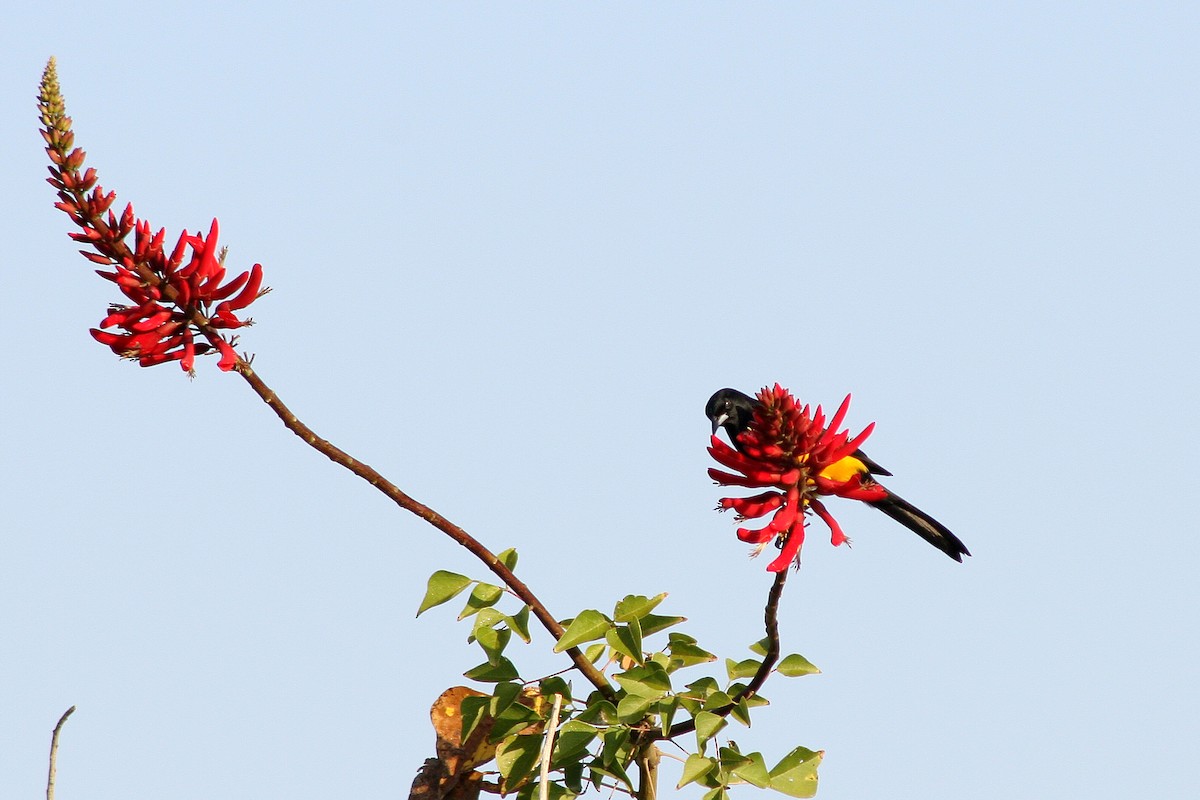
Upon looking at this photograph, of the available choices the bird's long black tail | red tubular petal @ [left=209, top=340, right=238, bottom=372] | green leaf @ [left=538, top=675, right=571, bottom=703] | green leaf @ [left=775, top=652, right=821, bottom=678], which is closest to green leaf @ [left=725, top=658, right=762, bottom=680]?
green leaf @ [left=775, top=652, right=821, bottom=678]

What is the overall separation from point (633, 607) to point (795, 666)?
17.0 inches

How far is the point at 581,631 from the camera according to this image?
3371mm

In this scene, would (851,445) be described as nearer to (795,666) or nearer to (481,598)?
(795,666)

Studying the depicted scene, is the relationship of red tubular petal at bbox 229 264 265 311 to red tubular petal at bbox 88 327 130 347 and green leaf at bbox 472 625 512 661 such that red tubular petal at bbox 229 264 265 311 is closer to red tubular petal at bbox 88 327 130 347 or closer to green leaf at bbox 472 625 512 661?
red tubular petal at bbox 88 327 130 347

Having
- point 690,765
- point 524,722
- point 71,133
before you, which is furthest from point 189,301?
point 690,765

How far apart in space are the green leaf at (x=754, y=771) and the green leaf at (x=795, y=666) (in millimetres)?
215

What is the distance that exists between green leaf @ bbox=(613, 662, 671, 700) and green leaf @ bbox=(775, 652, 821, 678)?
331 mm

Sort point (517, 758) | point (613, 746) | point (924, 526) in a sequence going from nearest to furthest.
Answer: point (613, 746), point (517, 758), point (924, 526)

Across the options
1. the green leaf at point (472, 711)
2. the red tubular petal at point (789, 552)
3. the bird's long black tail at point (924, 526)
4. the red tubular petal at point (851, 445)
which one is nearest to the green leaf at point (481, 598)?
the green leaf at point (472, 711)

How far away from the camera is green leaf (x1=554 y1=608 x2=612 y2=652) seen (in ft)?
10.9

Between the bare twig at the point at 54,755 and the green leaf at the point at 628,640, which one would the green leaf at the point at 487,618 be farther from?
the bare twig at the point at 54,755

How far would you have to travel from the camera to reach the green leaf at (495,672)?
140 inches

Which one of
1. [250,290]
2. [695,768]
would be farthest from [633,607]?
[250,290]

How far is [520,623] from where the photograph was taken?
3471 mm
